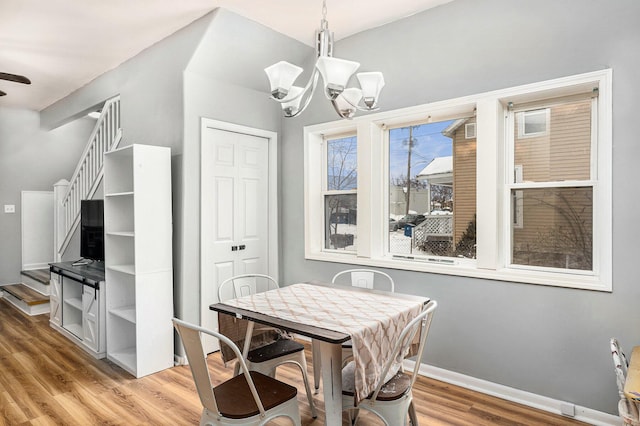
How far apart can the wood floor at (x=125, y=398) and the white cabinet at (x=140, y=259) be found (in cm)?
21

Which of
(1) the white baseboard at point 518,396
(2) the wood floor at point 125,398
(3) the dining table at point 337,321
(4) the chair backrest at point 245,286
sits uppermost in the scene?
(3) the dining table at point 337,321

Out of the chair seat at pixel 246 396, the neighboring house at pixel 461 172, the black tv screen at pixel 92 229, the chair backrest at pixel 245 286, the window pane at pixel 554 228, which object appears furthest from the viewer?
the black tv screen at pixel 92 229

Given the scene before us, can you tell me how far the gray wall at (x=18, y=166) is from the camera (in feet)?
20.1

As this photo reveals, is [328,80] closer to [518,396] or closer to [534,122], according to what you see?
[534,122]

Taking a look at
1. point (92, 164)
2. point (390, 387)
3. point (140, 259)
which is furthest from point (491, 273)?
point (92, 164)

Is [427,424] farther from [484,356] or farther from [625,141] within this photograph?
[625,141]

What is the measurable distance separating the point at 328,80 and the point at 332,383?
1465mm

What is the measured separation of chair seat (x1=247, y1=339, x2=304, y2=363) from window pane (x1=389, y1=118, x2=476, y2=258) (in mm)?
1445

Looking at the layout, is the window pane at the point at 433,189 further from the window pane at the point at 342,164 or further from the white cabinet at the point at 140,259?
the white cabinet at the point at 140,259

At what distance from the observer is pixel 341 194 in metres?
3.98

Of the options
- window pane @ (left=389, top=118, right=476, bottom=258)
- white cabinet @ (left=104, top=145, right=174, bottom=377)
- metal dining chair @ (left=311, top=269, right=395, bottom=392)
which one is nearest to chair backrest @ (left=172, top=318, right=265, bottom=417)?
metal dining chair @ (left=311, top=269, right=395, bottom=392)

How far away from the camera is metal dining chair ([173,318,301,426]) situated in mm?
1683

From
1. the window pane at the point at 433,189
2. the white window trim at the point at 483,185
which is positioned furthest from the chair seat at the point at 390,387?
the window pane at the point at 433,189

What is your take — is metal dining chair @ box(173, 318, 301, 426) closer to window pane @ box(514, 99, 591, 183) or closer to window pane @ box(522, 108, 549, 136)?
window pane @ box(514, 99, 591, 183)
